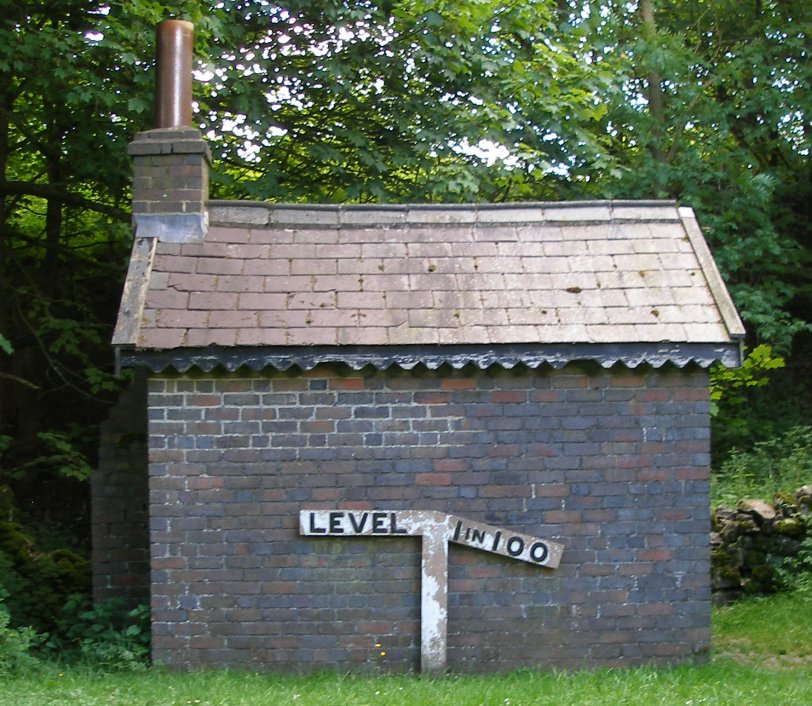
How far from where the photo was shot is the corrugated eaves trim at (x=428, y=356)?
6902mm

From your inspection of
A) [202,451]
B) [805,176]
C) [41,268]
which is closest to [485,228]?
[202,451]

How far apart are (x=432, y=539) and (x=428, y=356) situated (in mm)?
1314

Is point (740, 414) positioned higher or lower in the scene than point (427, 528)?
higher

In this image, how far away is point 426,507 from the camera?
7141 millimetres

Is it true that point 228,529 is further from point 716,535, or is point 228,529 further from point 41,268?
point 41,268

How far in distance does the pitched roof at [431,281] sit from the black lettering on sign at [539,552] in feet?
4.71

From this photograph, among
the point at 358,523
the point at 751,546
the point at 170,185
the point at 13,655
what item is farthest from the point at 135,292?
the point at 751,546

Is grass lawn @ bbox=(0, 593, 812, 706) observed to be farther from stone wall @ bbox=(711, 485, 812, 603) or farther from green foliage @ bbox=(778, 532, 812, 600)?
stone wall @ bbox=(711, 485, 812, 603)

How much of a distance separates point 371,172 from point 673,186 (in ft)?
20.0

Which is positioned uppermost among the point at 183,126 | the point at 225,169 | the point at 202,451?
the point at 225,169

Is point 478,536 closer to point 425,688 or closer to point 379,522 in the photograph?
→ point 379,522

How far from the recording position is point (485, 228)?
816 centimetres

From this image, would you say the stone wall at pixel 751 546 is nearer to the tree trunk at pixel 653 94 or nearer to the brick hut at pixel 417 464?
the brick hut at pixel 417 464

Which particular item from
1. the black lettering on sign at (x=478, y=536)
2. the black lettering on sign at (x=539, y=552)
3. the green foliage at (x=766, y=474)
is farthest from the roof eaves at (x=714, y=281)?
the green foliage at (x=766, y=474)
